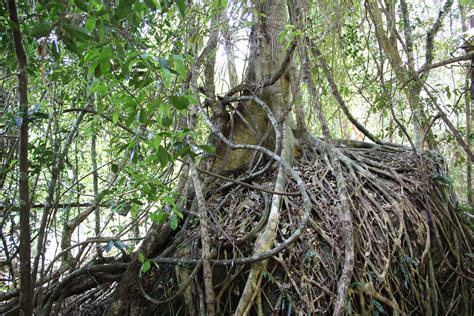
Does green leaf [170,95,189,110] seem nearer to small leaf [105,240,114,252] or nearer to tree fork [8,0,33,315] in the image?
tree fork [8,0,33,315]

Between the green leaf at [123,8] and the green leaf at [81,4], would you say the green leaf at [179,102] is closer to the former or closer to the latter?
the green leaf at [123,8]

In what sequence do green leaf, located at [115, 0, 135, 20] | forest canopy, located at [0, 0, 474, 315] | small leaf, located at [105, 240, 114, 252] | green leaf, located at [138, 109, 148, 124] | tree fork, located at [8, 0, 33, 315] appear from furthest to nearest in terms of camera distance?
forest canopy, located at [0, 0, 474, 315]
small leaf, located at [105, 240, 114, 252]
tree fork, located at [8, 0, 33, 315]
green leaf, located at [138, 109, 148, 124]
green leaf, located at [115, 0, 135, 20]

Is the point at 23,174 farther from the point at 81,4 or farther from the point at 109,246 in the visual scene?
the point at 81,4

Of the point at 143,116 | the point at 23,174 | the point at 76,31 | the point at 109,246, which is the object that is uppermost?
the point at 76,31

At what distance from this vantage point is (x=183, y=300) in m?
2.94

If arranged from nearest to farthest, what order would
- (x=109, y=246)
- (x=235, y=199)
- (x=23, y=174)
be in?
(x=23, y=174) < (x=109, y=246) < (x=235, y=199)

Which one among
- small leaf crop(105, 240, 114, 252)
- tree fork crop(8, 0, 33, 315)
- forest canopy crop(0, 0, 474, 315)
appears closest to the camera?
tree fork crop(8, 0, 33, 315)

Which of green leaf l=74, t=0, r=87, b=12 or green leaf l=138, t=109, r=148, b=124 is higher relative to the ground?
green leaf l=74, t=0, r=87, b=12

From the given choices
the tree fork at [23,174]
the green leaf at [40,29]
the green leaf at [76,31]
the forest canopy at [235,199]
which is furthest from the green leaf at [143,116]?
the tree fork at [23,174]

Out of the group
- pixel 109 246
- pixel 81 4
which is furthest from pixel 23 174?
pixel 81 4

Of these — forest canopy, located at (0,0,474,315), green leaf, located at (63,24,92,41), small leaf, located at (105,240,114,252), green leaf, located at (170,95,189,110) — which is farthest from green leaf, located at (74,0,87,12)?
small leaf, located at (105,240,114,252)

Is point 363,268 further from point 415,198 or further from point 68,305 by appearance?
point 68,305

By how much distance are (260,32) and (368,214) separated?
200 centimetres

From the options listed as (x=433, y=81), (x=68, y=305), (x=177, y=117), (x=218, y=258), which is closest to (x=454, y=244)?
(x=218, y=258)
